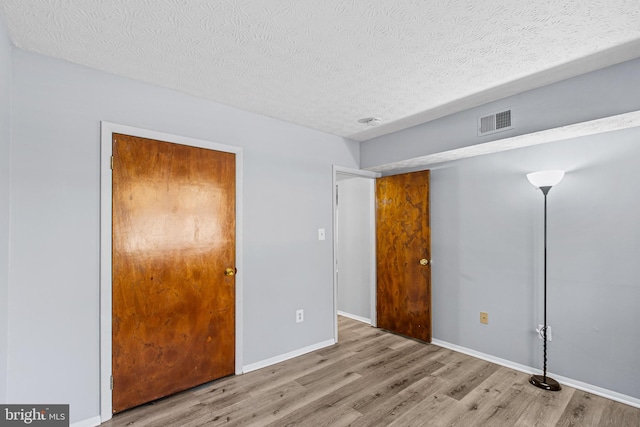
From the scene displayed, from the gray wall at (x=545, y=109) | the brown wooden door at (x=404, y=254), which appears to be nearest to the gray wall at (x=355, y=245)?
the brown wooden door at (x=404, y=254)

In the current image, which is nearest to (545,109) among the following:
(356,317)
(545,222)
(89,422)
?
(545,222)

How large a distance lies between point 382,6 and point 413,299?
308cm

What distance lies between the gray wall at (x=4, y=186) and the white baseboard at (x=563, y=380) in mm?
3654

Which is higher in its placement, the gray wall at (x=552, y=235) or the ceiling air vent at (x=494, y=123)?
the ceiling air vent at (x=494, y=123)

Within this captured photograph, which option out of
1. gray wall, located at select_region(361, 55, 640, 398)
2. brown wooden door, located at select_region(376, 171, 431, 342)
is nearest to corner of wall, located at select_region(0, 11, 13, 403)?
gray wall, located at select_region(361, 55, 640, 398)

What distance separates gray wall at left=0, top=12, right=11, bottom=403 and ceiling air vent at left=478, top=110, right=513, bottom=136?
327cm

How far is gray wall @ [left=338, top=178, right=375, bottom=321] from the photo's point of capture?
4.47 metres

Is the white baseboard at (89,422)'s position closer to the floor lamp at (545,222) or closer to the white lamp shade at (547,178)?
the floor lamp at (545,222)

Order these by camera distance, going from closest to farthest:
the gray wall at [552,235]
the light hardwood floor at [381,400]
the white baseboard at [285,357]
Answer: the light hardwood floor at [381,400], the gray wall at [552,235], the white baseboard at [285,357]

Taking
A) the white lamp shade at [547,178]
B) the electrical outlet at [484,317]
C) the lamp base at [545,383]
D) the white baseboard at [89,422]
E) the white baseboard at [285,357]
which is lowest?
the white baseboard at [285,357]

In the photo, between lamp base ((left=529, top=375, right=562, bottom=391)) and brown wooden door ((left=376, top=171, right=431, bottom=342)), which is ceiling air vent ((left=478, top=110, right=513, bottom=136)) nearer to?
brown wooden door ((left=376, top=171, right=431, bottom=342))

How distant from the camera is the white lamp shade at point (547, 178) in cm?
250

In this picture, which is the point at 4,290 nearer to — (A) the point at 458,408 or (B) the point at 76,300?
(B) the point at 76,300

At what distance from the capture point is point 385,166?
3.82 meters
